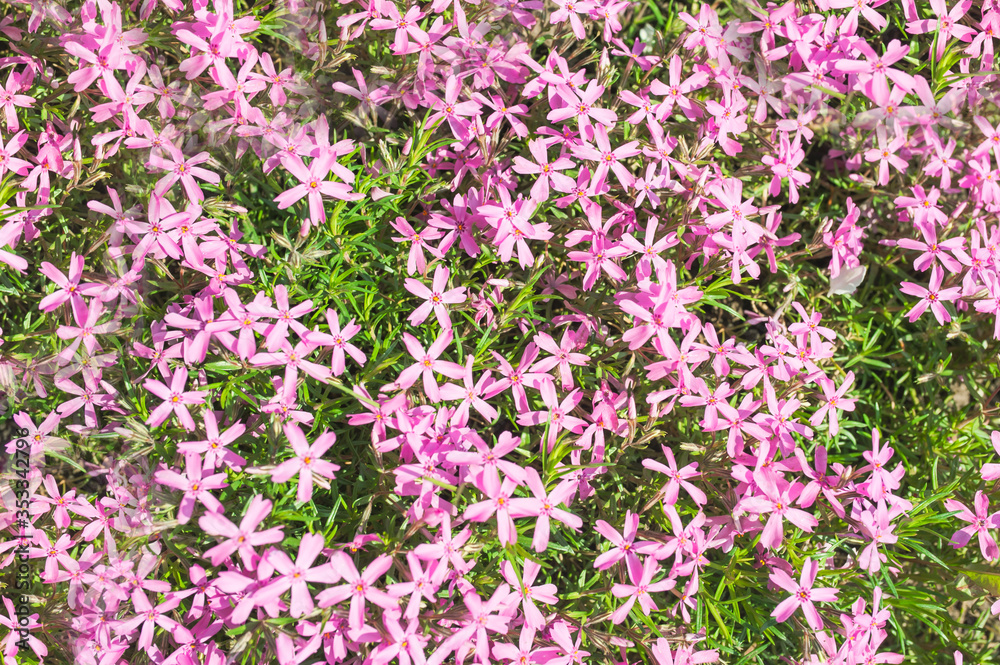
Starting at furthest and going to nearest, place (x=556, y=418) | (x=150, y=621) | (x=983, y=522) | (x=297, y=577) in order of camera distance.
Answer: (x=983, y=522) → (x=556, y=418) → (x=150, y=621) → (x=297, y=577)

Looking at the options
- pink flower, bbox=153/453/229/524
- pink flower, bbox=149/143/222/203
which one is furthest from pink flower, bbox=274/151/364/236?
pink flower, bbox=153/453/229/524

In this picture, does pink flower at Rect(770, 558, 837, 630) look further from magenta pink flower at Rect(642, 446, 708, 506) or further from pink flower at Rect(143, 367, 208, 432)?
pink flower at Rect(143, 367, 208, 432)

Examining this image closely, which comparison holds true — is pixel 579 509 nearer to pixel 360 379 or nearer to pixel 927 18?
pixel 360 379

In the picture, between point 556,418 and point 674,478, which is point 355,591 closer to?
point 556,418

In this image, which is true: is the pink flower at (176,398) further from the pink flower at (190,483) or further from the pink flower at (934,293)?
A: the pink flower at (934,293)

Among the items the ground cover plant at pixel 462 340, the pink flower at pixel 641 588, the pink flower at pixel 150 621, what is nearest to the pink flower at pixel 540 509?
the ground cover plant at pixel 462 340

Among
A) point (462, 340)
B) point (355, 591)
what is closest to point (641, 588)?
point (355, 591)
